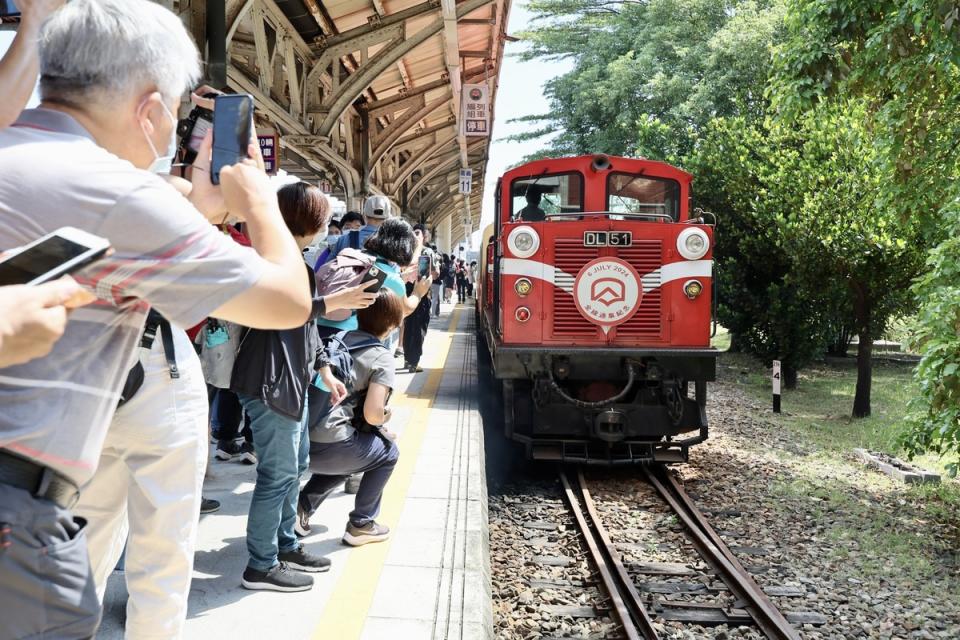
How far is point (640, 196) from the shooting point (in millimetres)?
8305

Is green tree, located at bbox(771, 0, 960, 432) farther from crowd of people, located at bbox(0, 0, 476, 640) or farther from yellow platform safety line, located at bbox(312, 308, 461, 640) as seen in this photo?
crowd of people, located at bbox(0, 0, 476, 640)

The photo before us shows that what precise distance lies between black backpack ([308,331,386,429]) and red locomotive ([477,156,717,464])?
3320mm

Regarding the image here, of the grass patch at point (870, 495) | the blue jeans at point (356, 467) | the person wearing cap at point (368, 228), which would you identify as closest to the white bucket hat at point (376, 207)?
the person wearing cap at point (368, 228)

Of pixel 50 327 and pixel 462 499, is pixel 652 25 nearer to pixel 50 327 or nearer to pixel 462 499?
pixel 462 499

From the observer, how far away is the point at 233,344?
3.84 metres

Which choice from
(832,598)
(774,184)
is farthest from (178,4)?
(774,184)

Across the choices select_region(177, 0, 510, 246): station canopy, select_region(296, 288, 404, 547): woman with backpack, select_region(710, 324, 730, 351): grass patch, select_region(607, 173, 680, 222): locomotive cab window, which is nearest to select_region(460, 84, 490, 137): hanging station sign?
select_region(177, 0, 510, 246): station canopy

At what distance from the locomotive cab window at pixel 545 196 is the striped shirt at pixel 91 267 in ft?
22.6

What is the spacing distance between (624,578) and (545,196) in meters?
4.40

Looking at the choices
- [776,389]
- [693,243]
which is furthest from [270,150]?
[776,389]

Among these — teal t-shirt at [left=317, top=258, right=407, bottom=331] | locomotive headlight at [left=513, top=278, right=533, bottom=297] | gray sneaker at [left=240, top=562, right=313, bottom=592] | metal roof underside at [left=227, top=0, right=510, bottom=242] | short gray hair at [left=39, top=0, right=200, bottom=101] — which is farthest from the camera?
metal roof underside at [left=227, top=0, right=510, bottom=242]

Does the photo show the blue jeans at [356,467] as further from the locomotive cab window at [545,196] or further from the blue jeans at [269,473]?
the locomotive cab window at [545,196]

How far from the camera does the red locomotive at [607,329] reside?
24.3 ft

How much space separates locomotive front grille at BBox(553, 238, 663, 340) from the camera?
24.6 ft
